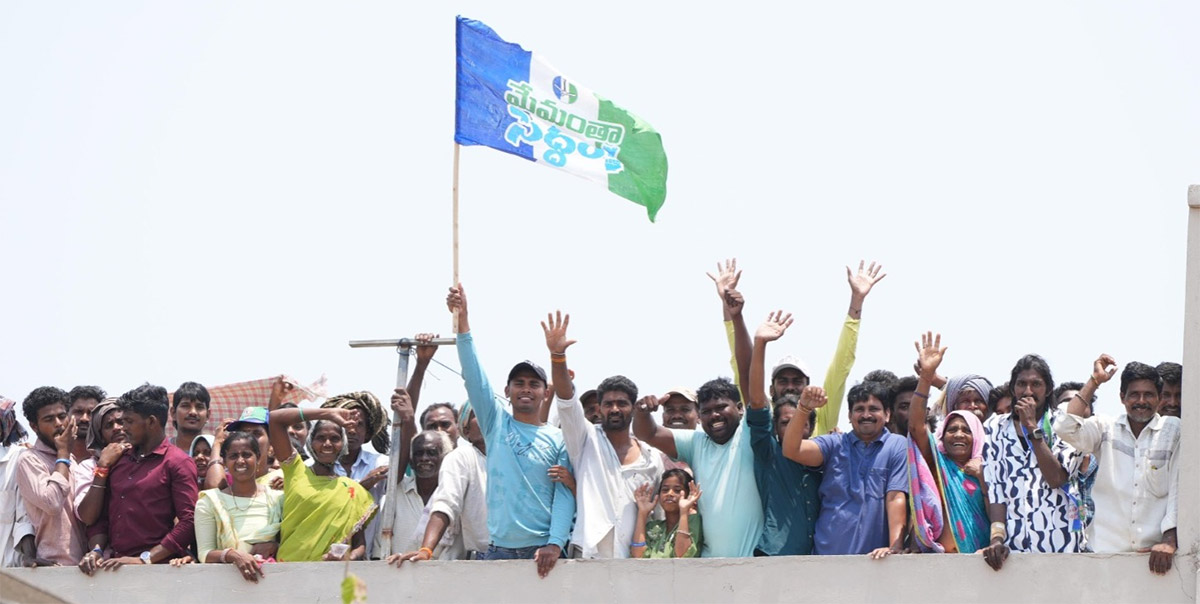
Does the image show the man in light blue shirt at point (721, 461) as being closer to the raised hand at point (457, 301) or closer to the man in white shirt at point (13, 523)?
the raised hand at point (457, 301)

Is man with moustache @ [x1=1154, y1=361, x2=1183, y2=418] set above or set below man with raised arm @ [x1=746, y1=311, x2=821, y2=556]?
above

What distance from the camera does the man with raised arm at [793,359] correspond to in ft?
32.2

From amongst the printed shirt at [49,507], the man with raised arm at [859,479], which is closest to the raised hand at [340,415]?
the printed shirt at [49,507]

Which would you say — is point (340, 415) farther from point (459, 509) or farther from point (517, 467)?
point (517, 467)

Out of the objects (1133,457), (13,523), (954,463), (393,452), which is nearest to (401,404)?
(393,452)

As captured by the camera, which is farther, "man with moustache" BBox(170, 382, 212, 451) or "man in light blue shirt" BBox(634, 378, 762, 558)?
"man with moustache" BBox(170, 382, 212, 451)

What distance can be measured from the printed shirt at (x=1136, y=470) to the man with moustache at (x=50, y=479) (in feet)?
20.5

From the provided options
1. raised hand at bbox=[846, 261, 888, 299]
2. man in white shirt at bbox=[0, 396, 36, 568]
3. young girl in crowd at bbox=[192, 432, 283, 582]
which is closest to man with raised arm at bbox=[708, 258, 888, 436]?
raised hand at bbox=[846, 261, 888, 299]

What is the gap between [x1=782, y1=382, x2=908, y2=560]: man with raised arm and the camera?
928cm

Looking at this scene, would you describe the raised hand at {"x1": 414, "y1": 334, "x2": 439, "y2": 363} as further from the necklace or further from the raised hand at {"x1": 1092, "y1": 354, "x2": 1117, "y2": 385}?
the raised hand at {"x1": 1092, "y1": 354, "x2": 1117, "y2": 385}

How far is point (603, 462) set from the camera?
9.80m

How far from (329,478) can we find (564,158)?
2730 millimetres

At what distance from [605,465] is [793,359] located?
Answer: 1471 mm

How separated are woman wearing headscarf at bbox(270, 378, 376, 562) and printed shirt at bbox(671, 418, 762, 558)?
225 centimetres
